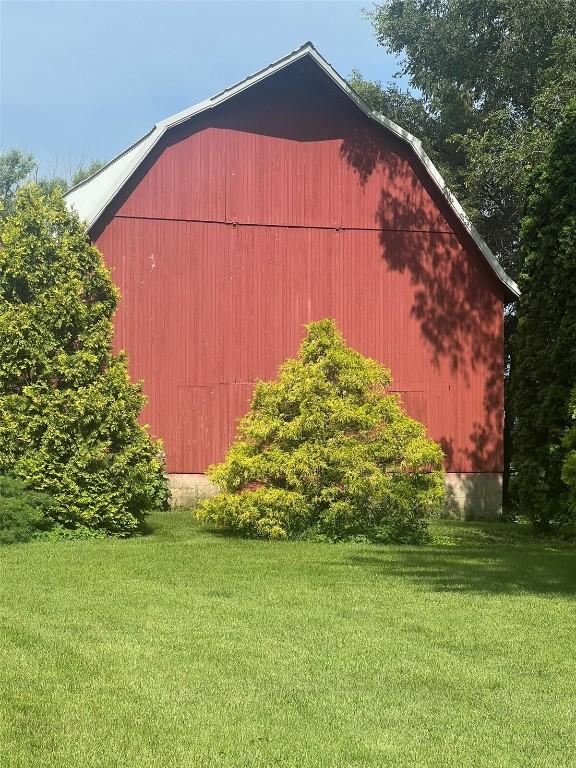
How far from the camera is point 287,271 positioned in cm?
1872

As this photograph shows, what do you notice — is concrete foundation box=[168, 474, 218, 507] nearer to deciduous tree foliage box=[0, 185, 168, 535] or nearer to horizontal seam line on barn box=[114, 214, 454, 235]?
deciduous tree foliage box=[0, 185, 168, 535]

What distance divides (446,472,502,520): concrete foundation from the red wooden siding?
0.22 m

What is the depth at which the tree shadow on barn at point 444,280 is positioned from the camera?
19031 millimetres

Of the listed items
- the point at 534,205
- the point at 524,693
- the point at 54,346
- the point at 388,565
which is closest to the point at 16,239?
the point at 54,346

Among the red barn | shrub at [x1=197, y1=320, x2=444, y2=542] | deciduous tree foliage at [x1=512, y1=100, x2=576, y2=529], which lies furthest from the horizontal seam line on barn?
shrub at [x1=197, y1=320, x2=444, y2=542]

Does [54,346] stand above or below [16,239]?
below

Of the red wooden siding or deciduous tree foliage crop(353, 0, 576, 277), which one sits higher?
deciduous tree foliage crop(353, 0, 576, 277)

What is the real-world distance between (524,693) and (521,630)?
1.93 m

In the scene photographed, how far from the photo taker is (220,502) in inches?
544

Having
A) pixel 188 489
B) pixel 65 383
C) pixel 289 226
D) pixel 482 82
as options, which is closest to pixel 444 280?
pixel 289 226

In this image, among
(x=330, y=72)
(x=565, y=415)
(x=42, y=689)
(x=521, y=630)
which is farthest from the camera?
(x=330, y=72)

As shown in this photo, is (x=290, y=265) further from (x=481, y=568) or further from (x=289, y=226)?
(x=481, y=568)

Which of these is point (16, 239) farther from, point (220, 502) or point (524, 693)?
point (524, 693)

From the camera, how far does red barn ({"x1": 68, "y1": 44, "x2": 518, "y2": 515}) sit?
18062 mm
